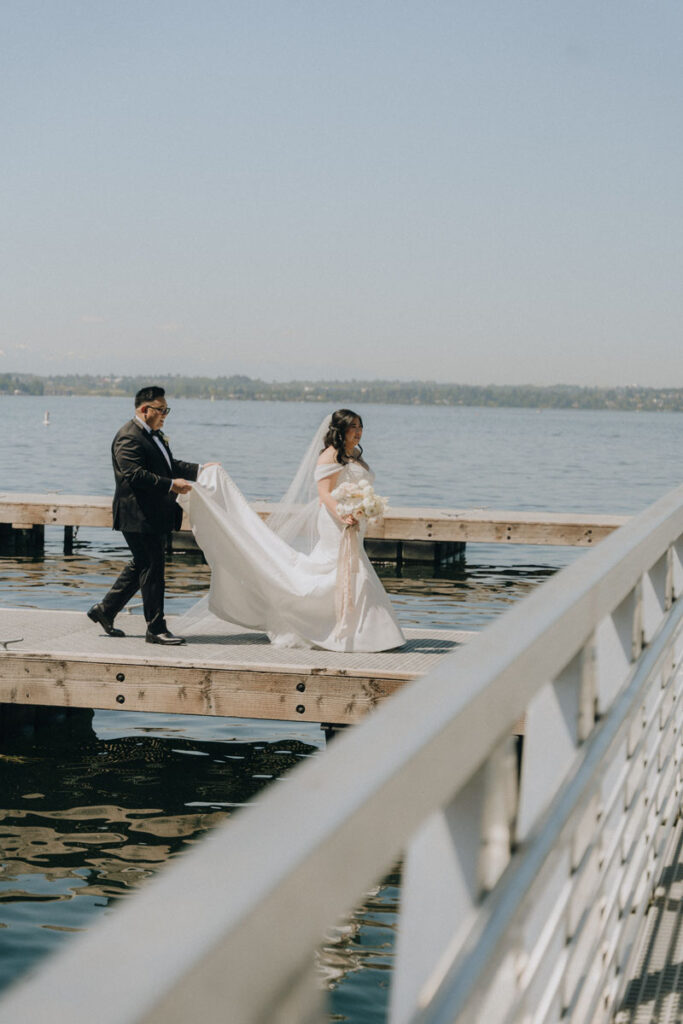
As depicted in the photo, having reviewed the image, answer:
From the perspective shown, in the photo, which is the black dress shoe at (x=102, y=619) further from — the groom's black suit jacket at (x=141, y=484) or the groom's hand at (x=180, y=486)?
the groom's hand at (x=180, y=486)

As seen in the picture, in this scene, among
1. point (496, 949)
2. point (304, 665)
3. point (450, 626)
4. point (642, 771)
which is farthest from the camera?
point (450, 626)

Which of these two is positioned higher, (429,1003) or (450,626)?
(429,1003)

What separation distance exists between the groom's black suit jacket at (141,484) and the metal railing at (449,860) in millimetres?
7165

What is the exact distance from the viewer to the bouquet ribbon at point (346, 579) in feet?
34.0

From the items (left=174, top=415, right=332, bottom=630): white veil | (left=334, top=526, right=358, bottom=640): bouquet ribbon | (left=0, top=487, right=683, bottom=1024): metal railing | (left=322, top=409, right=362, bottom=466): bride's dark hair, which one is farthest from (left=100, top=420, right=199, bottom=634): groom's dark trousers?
(left=0, top=487, right=683, bottom=1024): metal railing

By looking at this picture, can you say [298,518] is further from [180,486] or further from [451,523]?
[451,523]

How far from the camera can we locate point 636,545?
8.80 feet

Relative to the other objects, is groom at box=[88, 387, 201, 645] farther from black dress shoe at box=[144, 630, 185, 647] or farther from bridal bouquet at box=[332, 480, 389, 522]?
bridal bouquet at box=[332, 480, 389, 522]

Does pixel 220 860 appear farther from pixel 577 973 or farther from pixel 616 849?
pixel 616 849

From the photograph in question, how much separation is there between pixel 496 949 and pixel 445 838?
7.4 inches

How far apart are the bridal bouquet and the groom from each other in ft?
4.12

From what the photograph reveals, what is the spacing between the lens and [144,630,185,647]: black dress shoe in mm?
10320

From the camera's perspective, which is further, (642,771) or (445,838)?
(642,771)

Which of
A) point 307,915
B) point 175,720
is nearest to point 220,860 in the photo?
point 307,915
